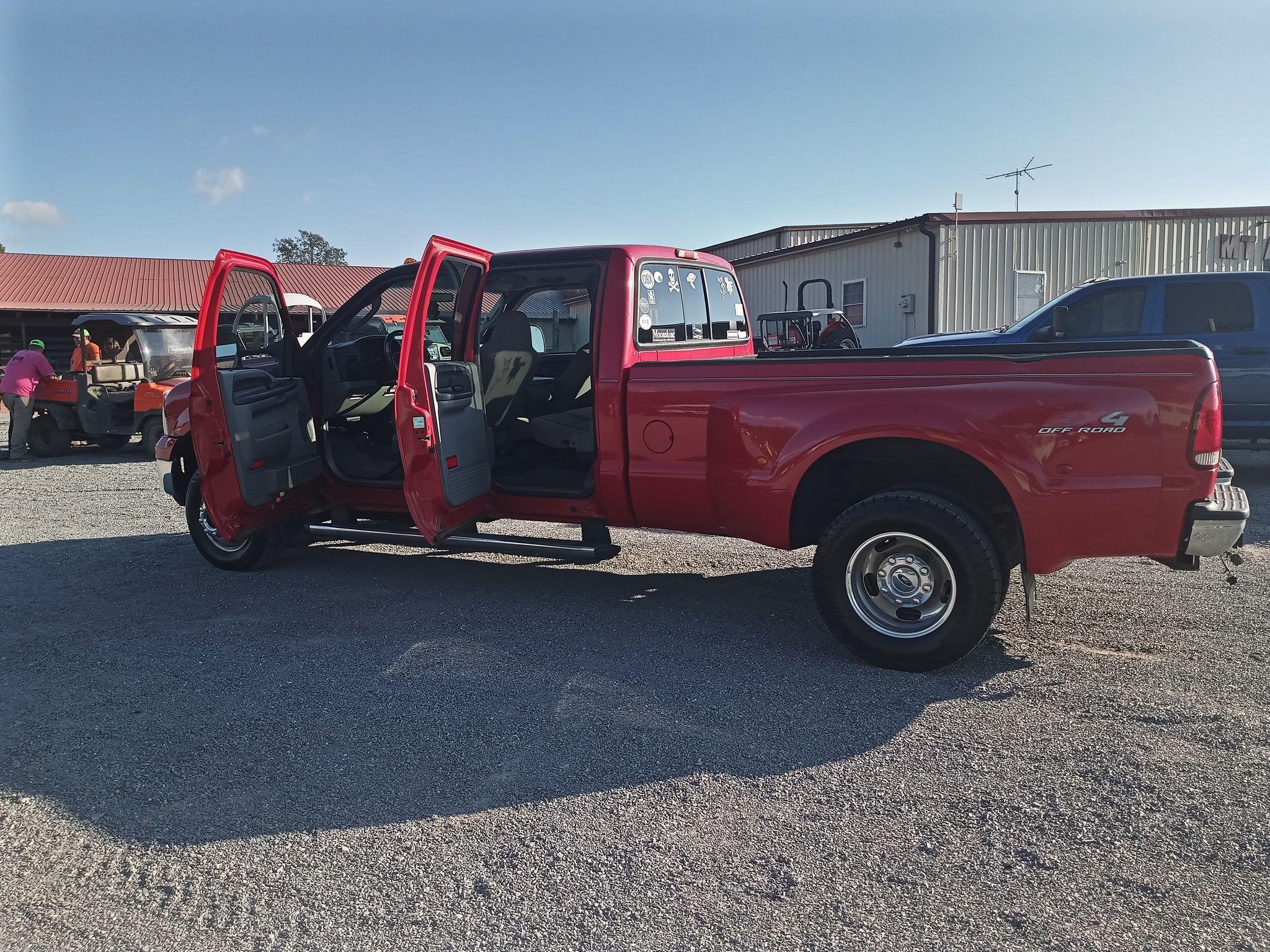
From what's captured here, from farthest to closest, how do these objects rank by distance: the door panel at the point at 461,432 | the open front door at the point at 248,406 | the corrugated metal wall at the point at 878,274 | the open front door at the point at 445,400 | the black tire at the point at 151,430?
the corrugated metal wall at the point at 878,274 < the black tire at the point at 151,430 < the open front door at the point at 248,406 < the door panel at the point at 461,432 < the open front door at the point at 445,400

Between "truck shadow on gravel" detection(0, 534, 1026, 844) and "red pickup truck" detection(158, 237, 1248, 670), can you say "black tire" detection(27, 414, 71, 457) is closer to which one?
"red pickup truck" detection(158, 237, 1248, 670)

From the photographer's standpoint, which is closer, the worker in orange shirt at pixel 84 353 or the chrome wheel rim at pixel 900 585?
the chrome wheel rim at pixel 900 585

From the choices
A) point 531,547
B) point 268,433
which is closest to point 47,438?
point 268,433

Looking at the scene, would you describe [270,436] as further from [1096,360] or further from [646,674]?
[1096,360]

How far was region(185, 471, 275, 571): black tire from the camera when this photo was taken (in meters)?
6.37

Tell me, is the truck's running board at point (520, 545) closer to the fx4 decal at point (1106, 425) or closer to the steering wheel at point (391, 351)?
the steering wheel at point (391, 351)

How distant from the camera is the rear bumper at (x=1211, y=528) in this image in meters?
3.88

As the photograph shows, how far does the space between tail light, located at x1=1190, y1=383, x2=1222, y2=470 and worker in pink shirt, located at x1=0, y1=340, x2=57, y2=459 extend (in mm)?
14937

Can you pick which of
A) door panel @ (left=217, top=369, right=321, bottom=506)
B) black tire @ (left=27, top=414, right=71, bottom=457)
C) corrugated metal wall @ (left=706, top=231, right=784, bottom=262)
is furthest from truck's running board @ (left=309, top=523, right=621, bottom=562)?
corrugated metal wall @ (left=706, top=231, right=784, bottom=262)

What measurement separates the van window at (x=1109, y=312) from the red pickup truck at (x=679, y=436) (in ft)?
14.0

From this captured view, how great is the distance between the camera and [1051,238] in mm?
17703

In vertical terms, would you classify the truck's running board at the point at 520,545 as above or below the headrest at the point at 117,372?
below

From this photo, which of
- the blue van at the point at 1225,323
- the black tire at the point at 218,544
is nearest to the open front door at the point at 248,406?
the black tire at the point at 218,544

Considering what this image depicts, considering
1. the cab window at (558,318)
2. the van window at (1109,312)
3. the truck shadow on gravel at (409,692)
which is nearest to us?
the truck shadow on gravel at (409,692)
